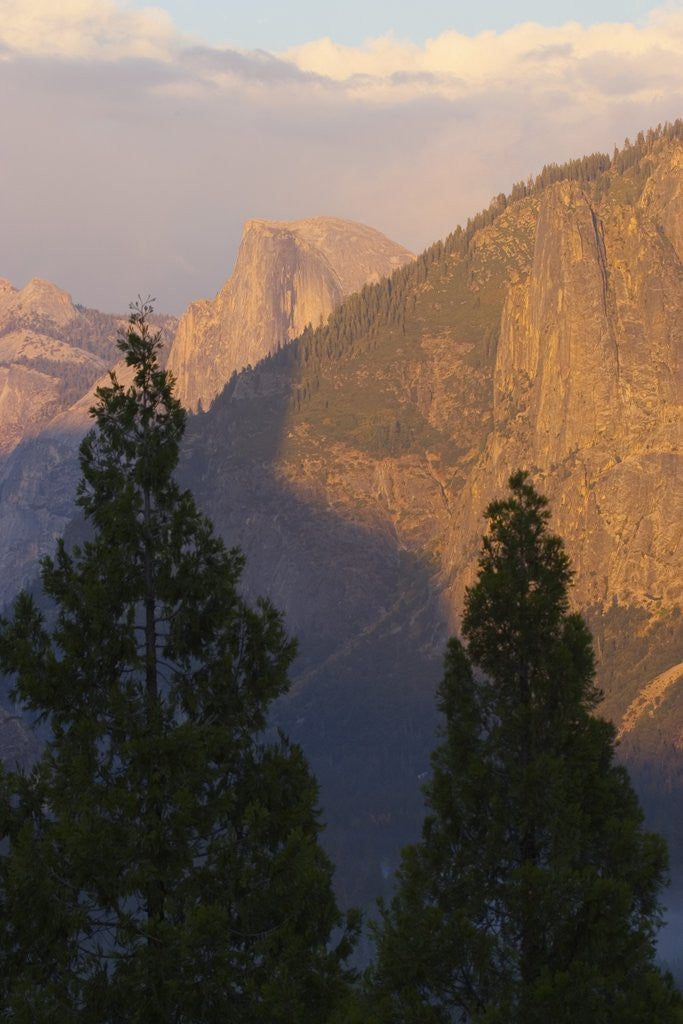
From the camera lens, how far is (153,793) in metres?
46.6

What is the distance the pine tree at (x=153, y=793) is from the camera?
149 ft

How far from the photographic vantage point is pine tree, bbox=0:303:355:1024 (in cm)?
4544

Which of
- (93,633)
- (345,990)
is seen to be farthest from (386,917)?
(93,633)

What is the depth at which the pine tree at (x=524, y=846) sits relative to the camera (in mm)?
48594

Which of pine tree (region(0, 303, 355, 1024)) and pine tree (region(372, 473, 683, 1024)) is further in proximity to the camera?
pine tree (region(372, 473, 683, 1024))

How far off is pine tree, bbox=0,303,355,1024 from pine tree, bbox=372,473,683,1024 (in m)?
3.44

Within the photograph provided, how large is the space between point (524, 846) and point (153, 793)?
10.8 m

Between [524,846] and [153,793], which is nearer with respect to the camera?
[153,793]

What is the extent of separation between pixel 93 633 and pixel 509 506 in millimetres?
11984

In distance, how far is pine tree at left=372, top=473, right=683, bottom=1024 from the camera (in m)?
48.6

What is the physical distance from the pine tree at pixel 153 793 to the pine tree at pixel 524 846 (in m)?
3.44

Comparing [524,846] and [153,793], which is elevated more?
[153,793]

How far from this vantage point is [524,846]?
51094mm

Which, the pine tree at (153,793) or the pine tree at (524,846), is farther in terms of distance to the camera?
the pine tree at (524,846)
